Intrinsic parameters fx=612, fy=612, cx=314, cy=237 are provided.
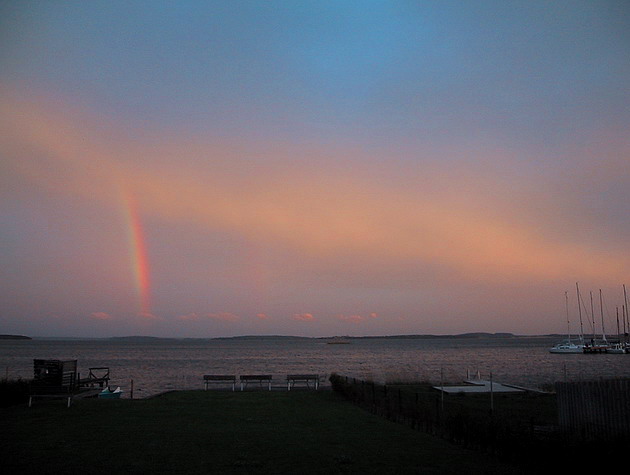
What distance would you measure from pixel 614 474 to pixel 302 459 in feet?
17.6

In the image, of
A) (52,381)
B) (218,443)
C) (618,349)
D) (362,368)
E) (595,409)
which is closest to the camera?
(595,409)

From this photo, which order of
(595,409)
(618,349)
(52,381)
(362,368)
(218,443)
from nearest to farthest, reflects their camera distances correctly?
1. (595,409)
2. (218,443)
3. (52,381)
4. (362,368)
5. (618,349)

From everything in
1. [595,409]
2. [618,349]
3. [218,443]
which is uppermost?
[595,409]

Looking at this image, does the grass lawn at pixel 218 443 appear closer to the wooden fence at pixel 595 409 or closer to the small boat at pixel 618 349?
the wooden fence at pixel 595 409


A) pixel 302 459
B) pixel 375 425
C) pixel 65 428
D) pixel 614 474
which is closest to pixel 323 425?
pixel 375 425

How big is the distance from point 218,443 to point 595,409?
8317 mm

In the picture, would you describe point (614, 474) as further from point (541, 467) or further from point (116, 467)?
point (116, 467)

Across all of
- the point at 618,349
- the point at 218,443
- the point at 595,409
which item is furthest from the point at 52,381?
the point at 618,349

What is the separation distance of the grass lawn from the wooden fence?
105 inches

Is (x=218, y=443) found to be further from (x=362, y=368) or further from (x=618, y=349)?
(x=618, y=349)

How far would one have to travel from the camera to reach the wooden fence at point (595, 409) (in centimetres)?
1246

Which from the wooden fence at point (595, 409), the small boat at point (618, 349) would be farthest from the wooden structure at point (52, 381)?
the small boat at point (618, 349)

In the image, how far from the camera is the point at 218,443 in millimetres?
13633

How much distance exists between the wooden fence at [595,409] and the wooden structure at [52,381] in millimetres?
16727
